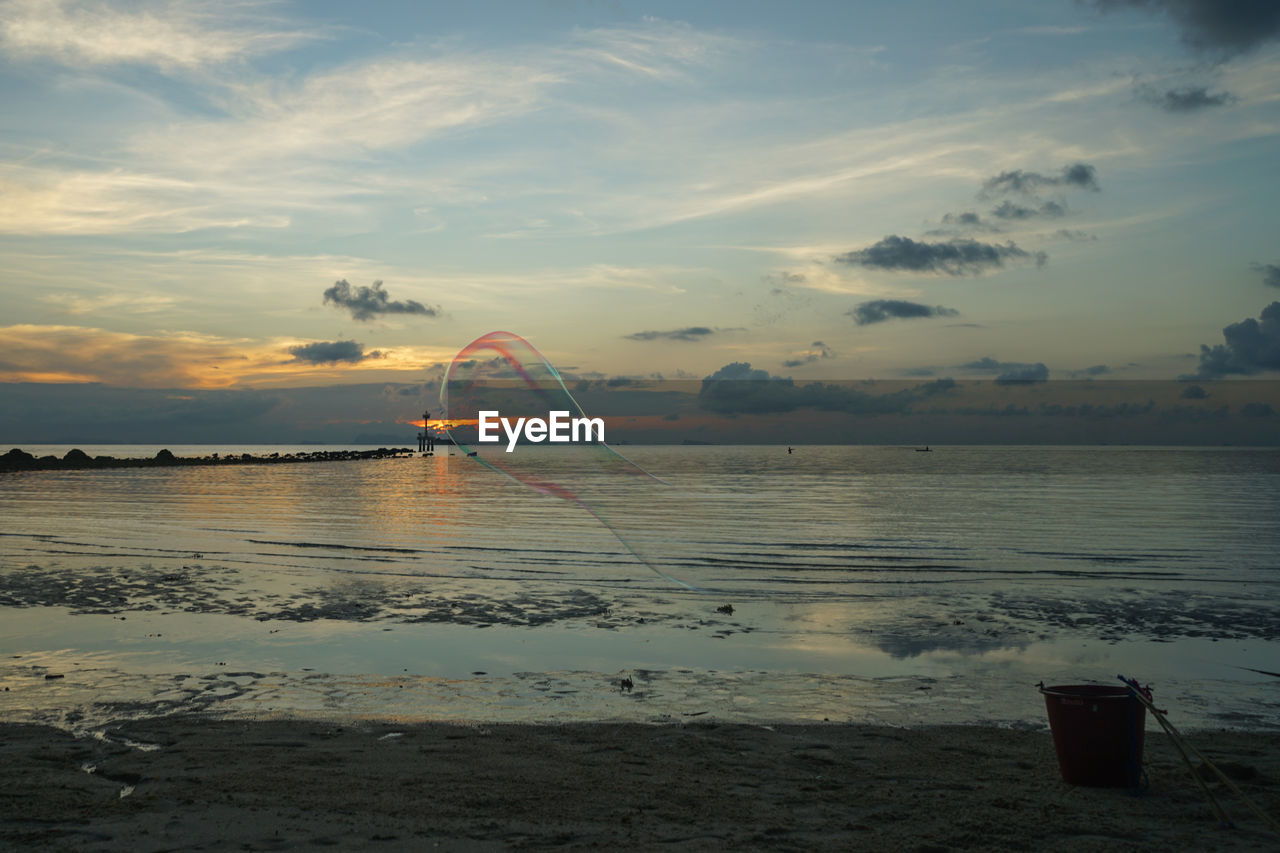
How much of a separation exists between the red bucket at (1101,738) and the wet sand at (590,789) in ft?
0.86

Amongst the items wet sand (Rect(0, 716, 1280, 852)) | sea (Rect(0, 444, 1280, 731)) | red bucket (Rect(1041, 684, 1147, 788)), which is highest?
red bucket (Rect(1041, 684, 1147, 788))

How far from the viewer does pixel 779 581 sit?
84.6 feet

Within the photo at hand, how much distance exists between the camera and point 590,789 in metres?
9.18

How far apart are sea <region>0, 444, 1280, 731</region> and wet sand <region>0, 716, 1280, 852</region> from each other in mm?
976

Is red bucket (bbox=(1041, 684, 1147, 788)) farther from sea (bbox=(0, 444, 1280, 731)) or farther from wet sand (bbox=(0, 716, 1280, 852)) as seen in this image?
sea (bbox=(0, 444, 1280, 731))

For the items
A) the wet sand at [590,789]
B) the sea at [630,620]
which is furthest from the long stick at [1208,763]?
the sea at [630,620]

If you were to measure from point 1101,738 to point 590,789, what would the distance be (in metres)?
5.36

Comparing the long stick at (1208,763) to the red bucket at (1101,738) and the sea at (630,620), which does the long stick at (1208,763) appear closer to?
the red bucket at (1101,738)

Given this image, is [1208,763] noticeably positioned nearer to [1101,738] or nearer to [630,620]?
[1101,738]

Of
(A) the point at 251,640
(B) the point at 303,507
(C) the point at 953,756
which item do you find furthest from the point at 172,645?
(B) the point at 303,507

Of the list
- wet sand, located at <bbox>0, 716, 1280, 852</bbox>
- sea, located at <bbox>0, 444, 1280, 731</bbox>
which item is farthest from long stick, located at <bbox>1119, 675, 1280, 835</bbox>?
sea, located at <bbox>0, 444, 1280, 731</bbox>

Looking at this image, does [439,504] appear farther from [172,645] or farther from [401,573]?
[172,645]

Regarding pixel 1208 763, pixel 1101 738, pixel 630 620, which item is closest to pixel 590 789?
pixel 1101 738

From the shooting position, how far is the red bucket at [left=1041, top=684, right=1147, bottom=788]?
928 centimetres
